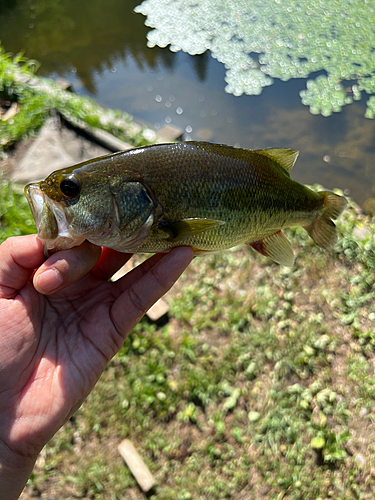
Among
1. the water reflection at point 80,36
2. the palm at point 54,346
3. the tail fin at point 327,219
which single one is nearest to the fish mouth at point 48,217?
the palm at point 54,346

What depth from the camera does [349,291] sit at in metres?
3.59

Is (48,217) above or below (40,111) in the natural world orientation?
above

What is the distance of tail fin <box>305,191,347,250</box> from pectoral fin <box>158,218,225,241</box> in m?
0.80

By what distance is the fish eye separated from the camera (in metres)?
1.75

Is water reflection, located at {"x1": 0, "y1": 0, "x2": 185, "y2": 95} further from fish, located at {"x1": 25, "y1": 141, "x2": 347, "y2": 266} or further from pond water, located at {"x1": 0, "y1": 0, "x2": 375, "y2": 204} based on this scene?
fish, located at {"x1": 25, "y1": 141, "x2": 347, "y2": 266}

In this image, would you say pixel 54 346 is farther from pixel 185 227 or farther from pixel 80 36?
pixel 80 36

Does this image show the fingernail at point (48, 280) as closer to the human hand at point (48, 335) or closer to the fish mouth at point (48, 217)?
the human hand at point (48, 335)

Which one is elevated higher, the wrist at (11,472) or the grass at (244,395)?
the wrist at (11,472)

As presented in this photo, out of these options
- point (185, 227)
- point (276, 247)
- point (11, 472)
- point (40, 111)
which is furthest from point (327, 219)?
point (40, 111)

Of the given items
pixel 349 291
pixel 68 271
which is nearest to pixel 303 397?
pixel 349 291

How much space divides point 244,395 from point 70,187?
2290 millimetres

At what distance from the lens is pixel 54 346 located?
6.73 ft

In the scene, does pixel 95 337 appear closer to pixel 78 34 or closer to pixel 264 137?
pixel 264 137

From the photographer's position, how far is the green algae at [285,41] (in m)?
6.48
